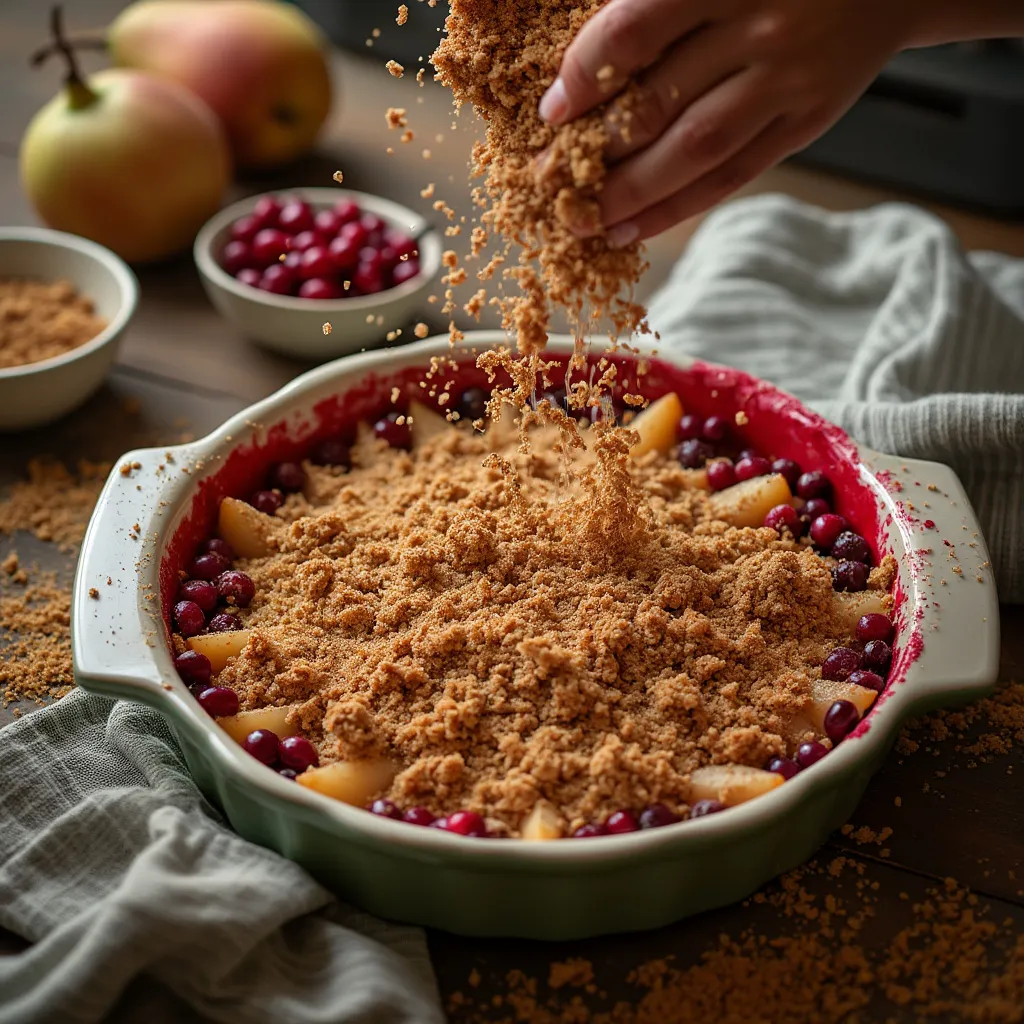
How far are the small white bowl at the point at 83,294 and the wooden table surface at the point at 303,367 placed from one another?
0.20 ft

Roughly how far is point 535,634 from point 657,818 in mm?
211

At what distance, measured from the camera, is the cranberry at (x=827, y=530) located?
1234 mm

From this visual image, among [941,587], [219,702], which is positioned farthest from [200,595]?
[941,587]

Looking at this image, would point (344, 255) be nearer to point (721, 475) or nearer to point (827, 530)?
point (721, 475)

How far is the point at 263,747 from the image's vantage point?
1.00 meters

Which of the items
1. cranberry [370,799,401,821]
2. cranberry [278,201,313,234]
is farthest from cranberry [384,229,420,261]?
cranberry [370,799,401,821]

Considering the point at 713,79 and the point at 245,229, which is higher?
→ the point at 713,79

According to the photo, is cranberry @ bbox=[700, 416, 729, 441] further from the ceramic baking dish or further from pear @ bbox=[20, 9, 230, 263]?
pear @ bbox=[20, 9, 230, 263]

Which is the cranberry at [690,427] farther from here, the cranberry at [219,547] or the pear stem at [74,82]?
the pear stem at [74,82]

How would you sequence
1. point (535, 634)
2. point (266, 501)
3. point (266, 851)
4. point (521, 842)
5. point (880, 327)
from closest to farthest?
point (521, 842) < point (266, 851) < point (535, 634) < point (266, 501) < point (880, 327)

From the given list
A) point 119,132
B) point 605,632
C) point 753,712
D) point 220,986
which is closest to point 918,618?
point 753,712

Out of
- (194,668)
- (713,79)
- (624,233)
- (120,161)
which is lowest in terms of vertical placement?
(194,668)

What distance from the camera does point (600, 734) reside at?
1.02 m

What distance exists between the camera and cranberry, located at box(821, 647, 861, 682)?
42.9 inches
